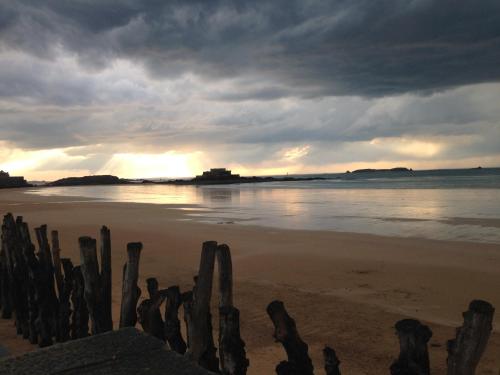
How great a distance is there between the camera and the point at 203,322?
4.09 m

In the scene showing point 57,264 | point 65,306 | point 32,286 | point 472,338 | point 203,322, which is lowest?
point 65,306

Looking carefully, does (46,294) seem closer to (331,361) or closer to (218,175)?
(331,361)

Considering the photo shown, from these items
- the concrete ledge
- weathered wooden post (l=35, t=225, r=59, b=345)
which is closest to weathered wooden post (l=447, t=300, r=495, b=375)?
the concrete ledge

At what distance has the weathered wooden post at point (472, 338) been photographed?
2623 millimetres

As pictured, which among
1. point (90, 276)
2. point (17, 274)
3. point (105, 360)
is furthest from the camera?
point (17, 274)

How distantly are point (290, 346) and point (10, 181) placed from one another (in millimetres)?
99002

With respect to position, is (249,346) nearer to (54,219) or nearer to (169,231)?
(169,231)

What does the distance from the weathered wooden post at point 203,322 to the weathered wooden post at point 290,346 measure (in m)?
0.85

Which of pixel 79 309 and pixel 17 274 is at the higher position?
pixel 17 274

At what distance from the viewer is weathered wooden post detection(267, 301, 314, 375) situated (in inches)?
134

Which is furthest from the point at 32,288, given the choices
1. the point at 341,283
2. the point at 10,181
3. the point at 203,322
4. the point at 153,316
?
the point at 10,181

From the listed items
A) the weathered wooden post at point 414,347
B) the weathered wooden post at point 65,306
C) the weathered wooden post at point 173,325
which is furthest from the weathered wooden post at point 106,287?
the weathered wooden post at point 414,347

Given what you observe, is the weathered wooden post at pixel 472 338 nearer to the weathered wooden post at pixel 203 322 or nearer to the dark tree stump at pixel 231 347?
the dark tree stump at pixel 231 347

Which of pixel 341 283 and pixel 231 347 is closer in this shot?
pixel 231 347
